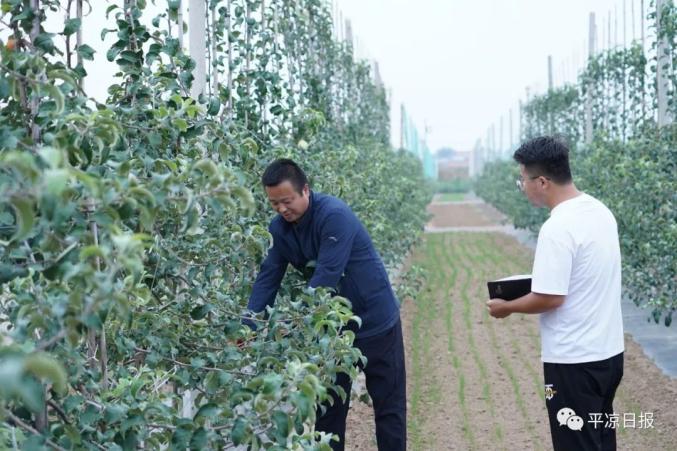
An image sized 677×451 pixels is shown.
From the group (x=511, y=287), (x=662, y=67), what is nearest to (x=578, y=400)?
(x=511, y=287)

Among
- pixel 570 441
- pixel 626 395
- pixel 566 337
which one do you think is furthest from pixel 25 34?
pixel 626 395

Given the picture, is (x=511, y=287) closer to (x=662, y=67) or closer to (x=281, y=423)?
(x=281, y=423)

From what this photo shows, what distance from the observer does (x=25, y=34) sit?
8.02ft

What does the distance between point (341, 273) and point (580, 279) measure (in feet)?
3.19

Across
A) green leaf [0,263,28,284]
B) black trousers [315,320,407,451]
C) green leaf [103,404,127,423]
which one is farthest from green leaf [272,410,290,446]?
black trousers [315,320,407,451]

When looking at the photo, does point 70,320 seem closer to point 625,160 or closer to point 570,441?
point 570,441

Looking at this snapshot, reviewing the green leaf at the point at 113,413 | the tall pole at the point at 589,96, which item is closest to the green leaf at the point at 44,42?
the green leaf at the point at 113,413

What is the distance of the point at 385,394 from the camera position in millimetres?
4113

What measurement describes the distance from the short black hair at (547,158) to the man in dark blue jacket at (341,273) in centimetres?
89

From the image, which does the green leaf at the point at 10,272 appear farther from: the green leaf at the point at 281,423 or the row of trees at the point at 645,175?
the row of trees at the point at 645,175

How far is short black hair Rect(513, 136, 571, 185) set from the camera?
3.19 metres

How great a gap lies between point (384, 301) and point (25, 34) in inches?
82.5

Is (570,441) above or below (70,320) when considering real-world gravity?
below

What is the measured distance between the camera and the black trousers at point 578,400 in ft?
10.6
